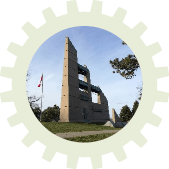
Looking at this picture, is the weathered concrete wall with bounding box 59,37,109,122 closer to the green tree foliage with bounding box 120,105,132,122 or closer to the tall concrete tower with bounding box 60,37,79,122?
the tall concrete tower with bounding box 60,37,79,122

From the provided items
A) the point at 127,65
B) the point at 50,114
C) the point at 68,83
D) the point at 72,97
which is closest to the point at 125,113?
the point at 50,114

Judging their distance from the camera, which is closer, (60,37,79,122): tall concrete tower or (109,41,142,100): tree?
A: (109,41,142,100): tree

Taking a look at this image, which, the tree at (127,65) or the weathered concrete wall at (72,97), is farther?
the weathered concrete wall at (72,97)

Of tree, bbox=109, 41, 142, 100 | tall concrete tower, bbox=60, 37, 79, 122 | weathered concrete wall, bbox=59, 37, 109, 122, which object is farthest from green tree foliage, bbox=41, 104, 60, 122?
tree, bbox=109, 41, 142, 100

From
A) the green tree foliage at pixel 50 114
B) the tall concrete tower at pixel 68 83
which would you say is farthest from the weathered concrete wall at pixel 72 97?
the green tree foliage at pixel 50 114

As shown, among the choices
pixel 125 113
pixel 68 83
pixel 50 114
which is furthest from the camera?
pixel 50 114

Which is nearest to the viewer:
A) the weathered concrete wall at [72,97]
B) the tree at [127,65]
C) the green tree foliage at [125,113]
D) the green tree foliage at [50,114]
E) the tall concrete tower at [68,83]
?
the tree at [127,65]

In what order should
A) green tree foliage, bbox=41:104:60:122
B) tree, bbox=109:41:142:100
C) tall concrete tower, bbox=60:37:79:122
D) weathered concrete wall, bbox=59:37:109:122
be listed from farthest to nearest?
green tree foliage, bbox=41:104:60:122 → weathered concrete wall, bbox=59:37:109:122 → tall concrete tower, bbox=60:37:79:122 → tree, bbox=109:41:142:100

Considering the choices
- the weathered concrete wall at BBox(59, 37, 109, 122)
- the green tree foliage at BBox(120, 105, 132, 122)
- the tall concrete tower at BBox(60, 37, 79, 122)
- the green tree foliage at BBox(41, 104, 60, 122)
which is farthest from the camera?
the green tree foliage at BBox(41, 104, 60, 122)

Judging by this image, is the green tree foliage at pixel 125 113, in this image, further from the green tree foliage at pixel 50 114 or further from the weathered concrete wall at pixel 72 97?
the green tree foliage at pixel 50 114

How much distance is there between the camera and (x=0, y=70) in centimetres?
451

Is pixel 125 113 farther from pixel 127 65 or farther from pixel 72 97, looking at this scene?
pixel 127 65

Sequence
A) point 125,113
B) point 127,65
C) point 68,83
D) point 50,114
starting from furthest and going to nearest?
1. point 50,114
2. point 125,113
3. point 68,83
4. point 127,65

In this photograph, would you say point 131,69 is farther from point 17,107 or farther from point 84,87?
point 84,87
